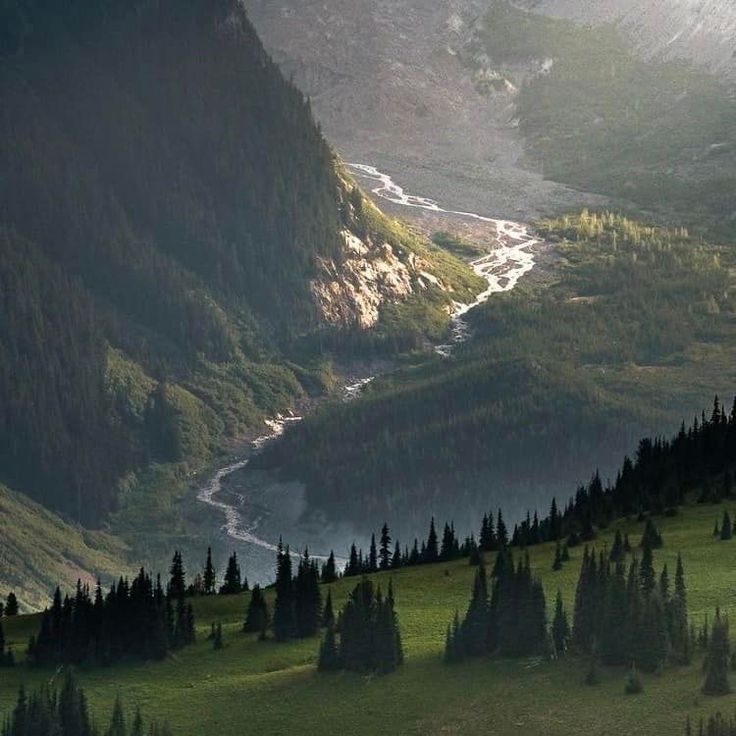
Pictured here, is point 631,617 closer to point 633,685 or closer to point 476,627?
point 633,685

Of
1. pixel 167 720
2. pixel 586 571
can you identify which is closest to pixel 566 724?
pixel 586 571

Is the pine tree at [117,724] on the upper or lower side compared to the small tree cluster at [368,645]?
lower

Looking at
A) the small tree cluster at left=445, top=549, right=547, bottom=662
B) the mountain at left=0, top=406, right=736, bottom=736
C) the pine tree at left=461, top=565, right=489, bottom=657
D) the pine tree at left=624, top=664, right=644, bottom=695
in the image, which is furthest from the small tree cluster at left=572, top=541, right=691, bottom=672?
the pine tree at left=461, top=565, right=489, bottom=657

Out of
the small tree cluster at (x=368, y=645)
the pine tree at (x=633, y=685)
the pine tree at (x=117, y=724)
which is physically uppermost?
the small tree cluster at (x=368, y=645)

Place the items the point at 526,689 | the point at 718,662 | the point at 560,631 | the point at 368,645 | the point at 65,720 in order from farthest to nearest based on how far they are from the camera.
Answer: the point at 368,645 → the point at 65,720 → the point at 560,631 → the point at 526,689 → the point at 718,662

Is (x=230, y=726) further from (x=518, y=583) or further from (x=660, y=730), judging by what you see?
(x=660, y=730)

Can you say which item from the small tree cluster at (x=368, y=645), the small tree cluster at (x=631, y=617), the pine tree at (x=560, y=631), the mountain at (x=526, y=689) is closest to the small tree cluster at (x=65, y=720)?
the mountain at (x=526, y=689)

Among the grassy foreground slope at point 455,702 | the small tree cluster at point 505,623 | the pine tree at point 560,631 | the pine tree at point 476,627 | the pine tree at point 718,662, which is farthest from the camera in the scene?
the pine tree at point 476,627

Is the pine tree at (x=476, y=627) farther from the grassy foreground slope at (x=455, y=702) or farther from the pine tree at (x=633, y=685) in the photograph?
the pine tree at (x=633, y=685)

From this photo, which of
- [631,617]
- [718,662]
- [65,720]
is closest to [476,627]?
[631,617]
